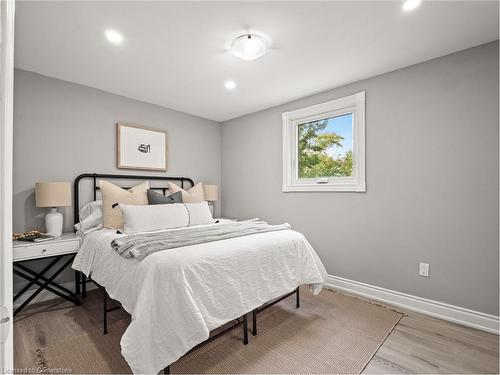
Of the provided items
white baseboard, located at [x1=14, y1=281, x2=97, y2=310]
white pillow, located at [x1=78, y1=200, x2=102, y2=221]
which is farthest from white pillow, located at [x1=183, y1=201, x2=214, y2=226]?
white baseboard, located at [x1=14, y1=281, x2=97, y2=310]

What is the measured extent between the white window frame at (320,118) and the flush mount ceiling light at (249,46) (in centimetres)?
130

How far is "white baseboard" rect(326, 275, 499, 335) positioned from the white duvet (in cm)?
95

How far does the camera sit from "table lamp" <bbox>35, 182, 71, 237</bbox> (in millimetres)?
2473

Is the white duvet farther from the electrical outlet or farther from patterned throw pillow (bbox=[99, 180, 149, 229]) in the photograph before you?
the electrical outlet

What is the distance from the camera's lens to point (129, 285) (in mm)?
1726

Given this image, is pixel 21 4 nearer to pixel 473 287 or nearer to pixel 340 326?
pixel 340 326

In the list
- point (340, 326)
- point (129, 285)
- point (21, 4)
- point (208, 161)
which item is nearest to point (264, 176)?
point (208, 161)

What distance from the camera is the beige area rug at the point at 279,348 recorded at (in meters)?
1.71

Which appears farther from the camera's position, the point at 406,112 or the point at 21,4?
the point at 406,112

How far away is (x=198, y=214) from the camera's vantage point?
3.09 metres

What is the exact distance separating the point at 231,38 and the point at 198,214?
188cm

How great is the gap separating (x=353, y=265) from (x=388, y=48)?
2216mm

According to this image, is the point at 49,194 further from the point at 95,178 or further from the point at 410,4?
the point at 410,4

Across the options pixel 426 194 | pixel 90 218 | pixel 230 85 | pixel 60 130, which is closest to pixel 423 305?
pixel 426 194
